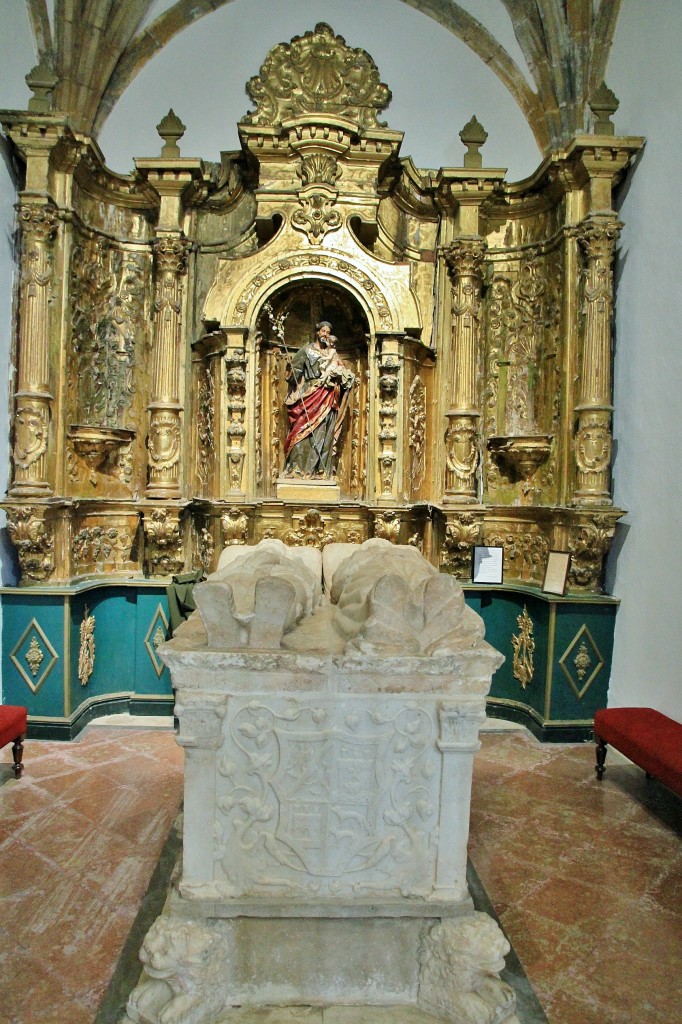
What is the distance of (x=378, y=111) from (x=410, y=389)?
2.77 meters

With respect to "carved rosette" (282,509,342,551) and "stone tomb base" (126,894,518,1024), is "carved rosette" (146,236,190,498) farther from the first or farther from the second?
"stone tomb base" (126,894,518,1024)

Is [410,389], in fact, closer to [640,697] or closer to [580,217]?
[580,217]

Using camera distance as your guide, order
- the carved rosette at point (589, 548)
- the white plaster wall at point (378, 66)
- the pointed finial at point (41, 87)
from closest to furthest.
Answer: the pointed finial at point (41, 87), the carved rosette at point (589, 548), the white plaster wall at point (378, 66)

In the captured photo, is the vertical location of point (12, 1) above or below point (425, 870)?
above

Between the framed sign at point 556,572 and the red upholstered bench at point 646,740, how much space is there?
3.83 feet

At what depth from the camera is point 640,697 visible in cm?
554

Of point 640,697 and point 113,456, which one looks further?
point 113,456

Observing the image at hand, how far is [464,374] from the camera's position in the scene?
6.54 meters

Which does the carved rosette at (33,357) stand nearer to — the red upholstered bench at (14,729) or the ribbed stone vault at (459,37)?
the ribbed stone vault at (459,37)

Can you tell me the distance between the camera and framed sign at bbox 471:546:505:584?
253 inches

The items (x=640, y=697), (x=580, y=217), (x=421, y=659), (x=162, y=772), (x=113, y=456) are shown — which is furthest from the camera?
(x=113, y=456)

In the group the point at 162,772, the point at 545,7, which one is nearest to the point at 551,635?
the point at 162,772

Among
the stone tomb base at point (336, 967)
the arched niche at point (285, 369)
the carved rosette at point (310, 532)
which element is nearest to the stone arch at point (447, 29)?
the arched niche at point (285, 369)

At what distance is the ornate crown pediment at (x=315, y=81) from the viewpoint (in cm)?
657
